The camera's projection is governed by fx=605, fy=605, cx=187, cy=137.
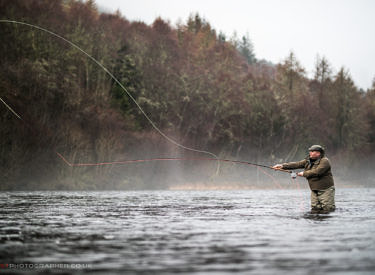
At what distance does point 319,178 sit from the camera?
49.3ft

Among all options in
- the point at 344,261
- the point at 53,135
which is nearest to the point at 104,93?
the point at 53,135

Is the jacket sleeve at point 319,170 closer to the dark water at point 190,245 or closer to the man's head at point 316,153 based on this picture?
the man's head at point 316,153

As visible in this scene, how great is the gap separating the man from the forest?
22413 mm

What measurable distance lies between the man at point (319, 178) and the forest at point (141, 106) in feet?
73.5

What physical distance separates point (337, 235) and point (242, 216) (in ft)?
15.1

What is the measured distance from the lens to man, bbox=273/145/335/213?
48.9 feet

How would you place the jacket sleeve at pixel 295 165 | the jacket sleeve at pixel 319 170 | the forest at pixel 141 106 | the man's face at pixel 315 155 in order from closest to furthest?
1. the jacket sleeve at pixel 319 170
2. the man's face at pixel 315 155
3. the jacket sleeve at pixel 295 165
4. the forest at pixel 141 106

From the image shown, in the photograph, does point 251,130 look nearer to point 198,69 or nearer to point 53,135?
point 198,69

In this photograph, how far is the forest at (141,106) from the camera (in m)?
37.5

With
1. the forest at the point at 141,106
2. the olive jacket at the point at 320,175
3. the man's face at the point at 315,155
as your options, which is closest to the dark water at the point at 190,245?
the olive jacket at the point at 320,175

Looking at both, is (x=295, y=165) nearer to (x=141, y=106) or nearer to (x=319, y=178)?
(x=319, y=178)

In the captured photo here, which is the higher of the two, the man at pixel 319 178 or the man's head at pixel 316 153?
the man's head at pixel 316 153

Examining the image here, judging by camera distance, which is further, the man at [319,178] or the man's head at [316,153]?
the man's head at [316,153]

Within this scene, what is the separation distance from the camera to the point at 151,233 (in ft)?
34.2
